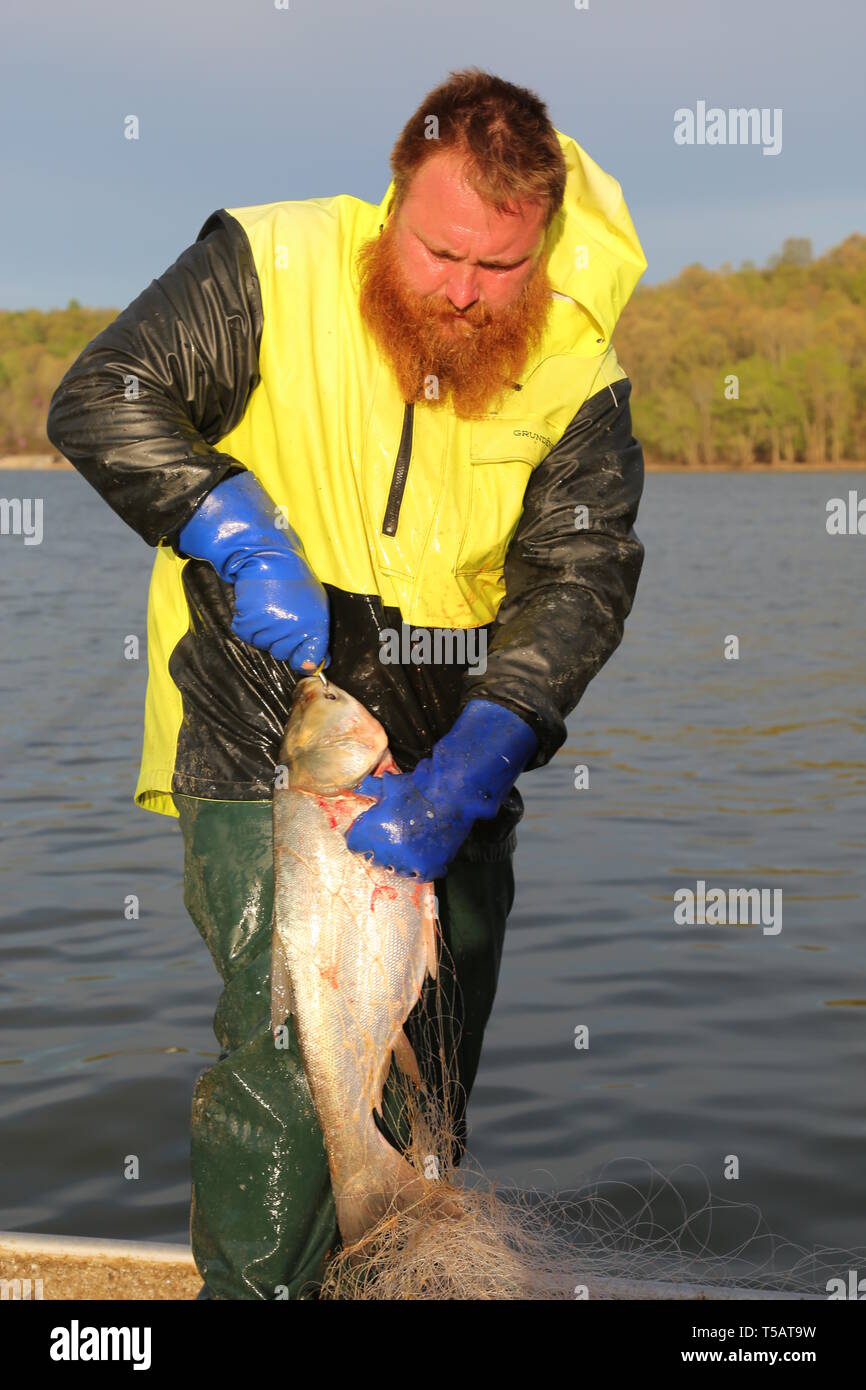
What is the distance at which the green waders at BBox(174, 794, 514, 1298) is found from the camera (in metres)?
3.95

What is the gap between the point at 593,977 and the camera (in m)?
8.23

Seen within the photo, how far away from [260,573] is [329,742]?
1.44ft

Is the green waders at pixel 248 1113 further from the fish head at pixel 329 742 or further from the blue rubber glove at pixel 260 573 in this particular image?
the blue rubber glove at pixel 260 573

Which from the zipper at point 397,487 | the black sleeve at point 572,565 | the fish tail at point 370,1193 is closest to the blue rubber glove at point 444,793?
the black sleeve at point 572,565

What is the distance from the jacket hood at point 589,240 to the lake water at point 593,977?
3.37 m

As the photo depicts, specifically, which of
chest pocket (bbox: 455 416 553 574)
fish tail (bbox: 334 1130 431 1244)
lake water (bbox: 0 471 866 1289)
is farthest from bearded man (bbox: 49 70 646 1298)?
lake water (bbox: 0 471 866 1289)

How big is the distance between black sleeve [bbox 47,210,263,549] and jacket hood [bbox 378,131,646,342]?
1.87ft

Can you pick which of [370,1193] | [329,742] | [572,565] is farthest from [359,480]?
[370,1193]

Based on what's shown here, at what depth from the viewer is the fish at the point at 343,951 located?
3.85 m

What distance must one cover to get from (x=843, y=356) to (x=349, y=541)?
80247mm

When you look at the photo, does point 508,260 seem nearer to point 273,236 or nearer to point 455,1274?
point 273,236

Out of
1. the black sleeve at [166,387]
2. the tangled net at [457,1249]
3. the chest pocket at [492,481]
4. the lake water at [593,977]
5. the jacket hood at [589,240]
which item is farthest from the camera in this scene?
the lake water at [593,977]

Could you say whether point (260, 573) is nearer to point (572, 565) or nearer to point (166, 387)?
point (166, 387)
